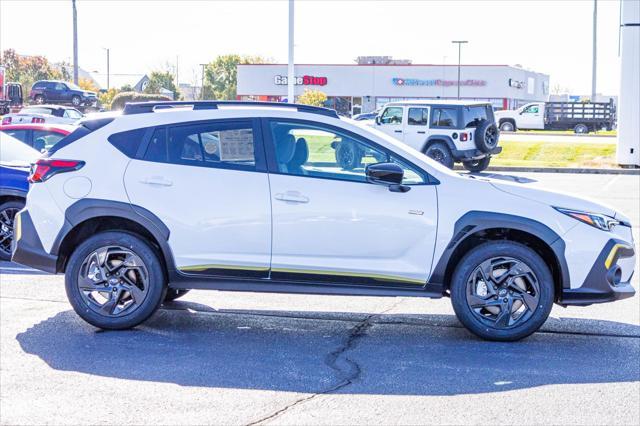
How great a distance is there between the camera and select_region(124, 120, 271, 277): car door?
7.19 meters

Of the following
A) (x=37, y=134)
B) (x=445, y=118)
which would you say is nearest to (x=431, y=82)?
(x=445, y=118)

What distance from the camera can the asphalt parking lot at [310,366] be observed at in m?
5.43

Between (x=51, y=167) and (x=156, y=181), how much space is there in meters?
0.88

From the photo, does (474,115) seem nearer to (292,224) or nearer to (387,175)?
(387,175)

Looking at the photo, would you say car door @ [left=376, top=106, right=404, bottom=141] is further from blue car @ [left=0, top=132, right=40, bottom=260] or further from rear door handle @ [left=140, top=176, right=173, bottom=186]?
rear door handle @ [left=140, top=176, right=173, bottom=186]

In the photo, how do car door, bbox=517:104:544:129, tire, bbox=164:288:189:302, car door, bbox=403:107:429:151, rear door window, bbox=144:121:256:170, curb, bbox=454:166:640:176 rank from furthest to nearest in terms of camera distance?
1. car door, bbox=517:104:544:129
2. curb, bbox=454:166:640:176
3. car door, bbox=403:107:429:151
4. tire, bbox=164:288:189:302
5. rear door window, bbox=144:121:256:170

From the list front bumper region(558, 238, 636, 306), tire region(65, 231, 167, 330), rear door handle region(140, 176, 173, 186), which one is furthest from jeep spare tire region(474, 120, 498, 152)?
tire region(65, 231, 167, 330)

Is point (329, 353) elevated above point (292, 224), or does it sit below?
below

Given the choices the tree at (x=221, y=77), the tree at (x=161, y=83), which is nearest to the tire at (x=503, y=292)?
the tree at (x=161, y=83)

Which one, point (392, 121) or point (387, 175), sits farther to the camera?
point (392, 121)

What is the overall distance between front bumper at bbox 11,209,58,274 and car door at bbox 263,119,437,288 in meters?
1.77

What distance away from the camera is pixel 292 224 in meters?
7.14

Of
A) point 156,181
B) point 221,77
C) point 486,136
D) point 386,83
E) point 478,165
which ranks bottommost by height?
point 156,181

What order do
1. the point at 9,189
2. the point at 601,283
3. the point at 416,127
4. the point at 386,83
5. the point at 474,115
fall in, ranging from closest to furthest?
the point at 601,283 < the point at 9,189 < the point at 474,115 < the point at 416,127 < the point at 386,83
